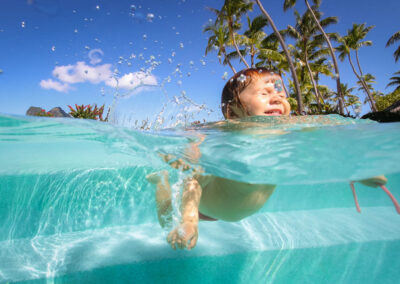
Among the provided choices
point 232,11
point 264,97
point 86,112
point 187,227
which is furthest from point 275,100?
point 232,11

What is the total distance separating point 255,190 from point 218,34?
19224 mm

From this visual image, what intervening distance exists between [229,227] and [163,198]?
171cm

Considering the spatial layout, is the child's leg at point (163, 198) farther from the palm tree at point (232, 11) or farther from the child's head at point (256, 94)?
the palm tree at point (232, 11)

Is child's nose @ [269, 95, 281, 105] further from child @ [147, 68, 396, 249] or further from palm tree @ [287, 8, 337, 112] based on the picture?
palm tree @ [287, 8, 337, 112]

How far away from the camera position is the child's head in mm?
3297

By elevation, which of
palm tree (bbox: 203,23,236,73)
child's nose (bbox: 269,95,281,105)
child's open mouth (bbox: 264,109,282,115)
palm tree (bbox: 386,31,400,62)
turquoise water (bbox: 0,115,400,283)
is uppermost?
palm tree (bbox: 386,31,400,62)

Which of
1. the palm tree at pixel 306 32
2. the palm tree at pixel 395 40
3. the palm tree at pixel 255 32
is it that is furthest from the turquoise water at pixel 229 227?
the palm tree at pixel 395 40

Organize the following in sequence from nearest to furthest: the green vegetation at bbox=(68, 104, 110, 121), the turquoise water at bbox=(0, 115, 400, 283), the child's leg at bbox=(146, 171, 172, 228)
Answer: the turquoise water at bbox=(0, 115, 400, 283), the child's leg at bbox=(146, 171, 172, 228), the green vegetation at bbox=(68, 104, 110, 121)

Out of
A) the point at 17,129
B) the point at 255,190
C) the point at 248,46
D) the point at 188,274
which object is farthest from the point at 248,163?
the point at 248,46

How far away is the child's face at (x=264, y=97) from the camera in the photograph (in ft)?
10.8

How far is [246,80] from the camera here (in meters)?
3.47

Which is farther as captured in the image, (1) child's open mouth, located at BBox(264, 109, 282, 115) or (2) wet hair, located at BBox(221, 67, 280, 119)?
(2) wet hair, located at BBox(221, 67, 280, 119)

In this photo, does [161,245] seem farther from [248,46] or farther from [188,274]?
[248,46]

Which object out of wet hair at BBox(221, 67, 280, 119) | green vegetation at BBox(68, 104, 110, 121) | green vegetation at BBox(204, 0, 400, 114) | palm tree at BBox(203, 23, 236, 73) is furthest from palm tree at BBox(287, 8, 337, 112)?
wet hair at BBox(221, 67, 280, 119)
